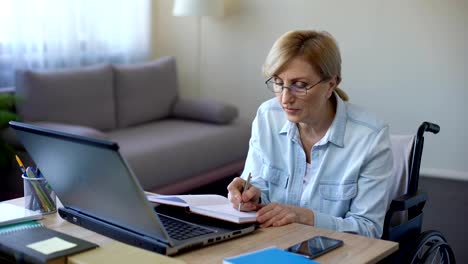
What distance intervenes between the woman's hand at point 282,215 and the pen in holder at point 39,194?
0.57m

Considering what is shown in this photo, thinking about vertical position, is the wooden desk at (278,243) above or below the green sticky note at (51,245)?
below

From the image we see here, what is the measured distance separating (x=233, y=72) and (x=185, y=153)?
1432mm

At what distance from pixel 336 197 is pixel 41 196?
2.77 ft

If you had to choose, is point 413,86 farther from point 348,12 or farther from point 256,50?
point 256,50

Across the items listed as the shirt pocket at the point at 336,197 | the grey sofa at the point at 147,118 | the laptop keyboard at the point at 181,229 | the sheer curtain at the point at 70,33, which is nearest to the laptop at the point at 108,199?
the laptop keyboard at the point at 181,229

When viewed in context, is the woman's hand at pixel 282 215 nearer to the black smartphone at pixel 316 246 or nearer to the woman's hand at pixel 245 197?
the woman's hand at pixel 245 197

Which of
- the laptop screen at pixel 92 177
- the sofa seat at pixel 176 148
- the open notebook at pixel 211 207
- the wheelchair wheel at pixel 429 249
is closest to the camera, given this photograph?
the laptop screen at pixel 92 177

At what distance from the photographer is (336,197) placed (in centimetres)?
198

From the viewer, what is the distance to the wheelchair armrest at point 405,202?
199 centimetres

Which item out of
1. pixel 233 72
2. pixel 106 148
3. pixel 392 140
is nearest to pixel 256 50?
pixel 233 72

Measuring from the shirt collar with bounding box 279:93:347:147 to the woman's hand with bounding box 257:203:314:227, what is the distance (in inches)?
11.0

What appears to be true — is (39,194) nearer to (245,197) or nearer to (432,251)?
(245,197)

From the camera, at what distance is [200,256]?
150 cm


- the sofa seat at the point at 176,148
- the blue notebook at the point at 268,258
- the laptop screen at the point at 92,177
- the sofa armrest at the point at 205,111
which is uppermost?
the laptop screen at the point at 92,177
